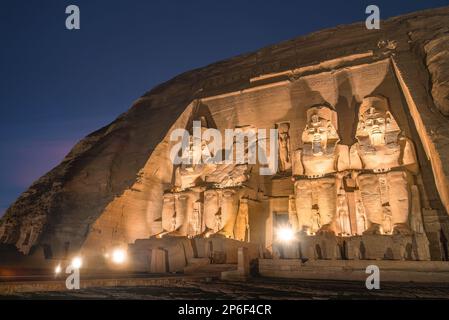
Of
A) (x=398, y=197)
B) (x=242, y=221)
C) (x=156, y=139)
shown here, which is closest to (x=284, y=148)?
(x=242, y=221)

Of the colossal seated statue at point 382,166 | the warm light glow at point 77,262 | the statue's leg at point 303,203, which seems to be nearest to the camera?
the colossal seated statue at point 382,166

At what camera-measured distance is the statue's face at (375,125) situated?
11828mm

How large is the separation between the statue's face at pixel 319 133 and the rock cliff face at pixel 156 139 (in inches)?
91.2

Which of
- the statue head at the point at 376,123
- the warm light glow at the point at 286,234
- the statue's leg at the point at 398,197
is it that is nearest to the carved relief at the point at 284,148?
the warm light glow at the point at 286,234

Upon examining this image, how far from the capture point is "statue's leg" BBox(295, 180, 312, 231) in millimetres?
11703

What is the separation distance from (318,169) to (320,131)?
1291 millimetres

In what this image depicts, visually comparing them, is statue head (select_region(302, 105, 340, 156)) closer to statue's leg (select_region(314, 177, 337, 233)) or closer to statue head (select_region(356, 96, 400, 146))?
statue head (select_region(356, 96, 400, 146))

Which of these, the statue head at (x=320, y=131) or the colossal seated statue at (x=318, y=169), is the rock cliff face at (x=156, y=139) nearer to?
the statue head at (x=320, y=131)

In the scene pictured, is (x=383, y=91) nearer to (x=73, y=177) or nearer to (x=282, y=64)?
(x=282, y=64)

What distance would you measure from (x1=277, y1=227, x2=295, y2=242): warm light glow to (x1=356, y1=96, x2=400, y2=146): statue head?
3.73 meters

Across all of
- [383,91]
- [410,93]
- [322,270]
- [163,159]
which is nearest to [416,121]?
[410,93]

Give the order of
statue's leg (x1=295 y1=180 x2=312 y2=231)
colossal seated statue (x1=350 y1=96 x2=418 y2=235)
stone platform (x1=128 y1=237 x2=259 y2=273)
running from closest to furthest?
colossal seated statue (x1=350 y1=96 x2=418 y2=235)
stone platform (x1=128 y1=237 x2=259 y2=273)
statue's leg (x1=295 y1=180 x2=312 y2=231)

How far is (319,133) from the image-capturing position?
1277 cm

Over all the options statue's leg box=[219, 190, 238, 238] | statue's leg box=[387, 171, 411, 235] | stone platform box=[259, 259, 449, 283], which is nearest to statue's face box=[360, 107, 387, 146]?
statue's leg box=[387, 171, 411, 235]
